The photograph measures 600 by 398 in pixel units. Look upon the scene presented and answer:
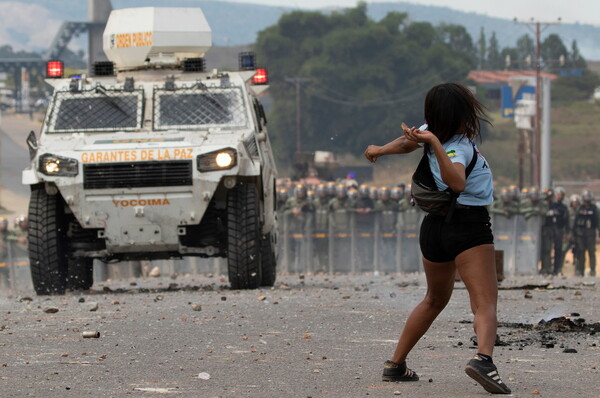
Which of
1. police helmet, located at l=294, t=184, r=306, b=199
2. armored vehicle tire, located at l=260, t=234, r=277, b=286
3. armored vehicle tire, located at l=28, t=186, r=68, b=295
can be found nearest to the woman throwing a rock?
armored vehicle tire, located at l=28, t=186, r=68, b=295

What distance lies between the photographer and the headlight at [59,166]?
15.0 meters

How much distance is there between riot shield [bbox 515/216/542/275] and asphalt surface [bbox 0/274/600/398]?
14103 millimetres

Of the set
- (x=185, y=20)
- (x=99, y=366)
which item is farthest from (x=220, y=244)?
(x=99, y=366)

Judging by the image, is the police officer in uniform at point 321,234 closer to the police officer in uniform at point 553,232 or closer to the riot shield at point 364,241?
the riot shield at point 364,241

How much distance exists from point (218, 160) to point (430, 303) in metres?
7.28

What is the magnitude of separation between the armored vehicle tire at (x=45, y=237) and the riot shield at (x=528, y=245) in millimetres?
14100

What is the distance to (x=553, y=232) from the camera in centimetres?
2956

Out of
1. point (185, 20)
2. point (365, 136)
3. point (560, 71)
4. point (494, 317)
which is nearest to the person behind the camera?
point (494, 317)

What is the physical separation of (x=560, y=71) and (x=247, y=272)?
109612 mm

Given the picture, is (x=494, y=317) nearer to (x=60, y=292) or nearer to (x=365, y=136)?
(x=60, y=292)

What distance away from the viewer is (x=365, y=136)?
8862 centimetres

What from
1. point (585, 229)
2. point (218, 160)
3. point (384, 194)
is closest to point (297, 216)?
point (384, 194)

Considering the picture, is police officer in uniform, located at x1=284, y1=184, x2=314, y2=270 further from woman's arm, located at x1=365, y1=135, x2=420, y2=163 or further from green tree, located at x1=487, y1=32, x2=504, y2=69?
green tree, located at x1=487, y1=32, x2=504, y2=69

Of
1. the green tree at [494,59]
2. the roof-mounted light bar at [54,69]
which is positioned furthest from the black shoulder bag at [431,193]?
the green tree at [494,59]
